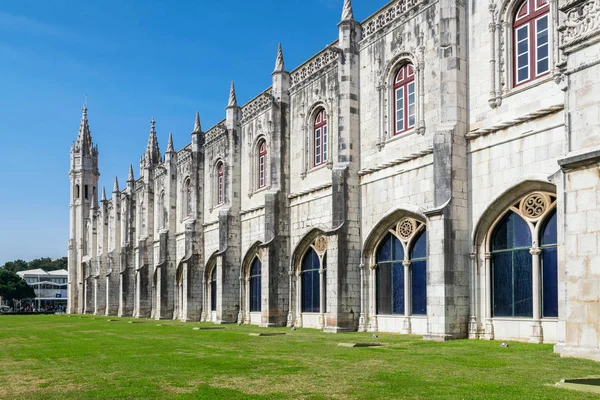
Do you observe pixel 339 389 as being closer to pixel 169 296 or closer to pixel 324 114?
pixel 324 114

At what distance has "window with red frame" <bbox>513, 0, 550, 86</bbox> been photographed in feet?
57.4

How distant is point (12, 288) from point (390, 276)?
102 metres

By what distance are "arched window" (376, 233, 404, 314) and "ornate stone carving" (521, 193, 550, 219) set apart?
567cm

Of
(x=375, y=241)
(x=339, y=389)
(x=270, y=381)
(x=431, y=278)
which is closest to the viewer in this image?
(x=339, y=389)

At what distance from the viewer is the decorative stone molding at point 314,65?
88.1ft

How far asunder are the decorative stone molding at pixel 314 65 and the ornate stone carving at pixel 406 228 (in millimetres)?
7402

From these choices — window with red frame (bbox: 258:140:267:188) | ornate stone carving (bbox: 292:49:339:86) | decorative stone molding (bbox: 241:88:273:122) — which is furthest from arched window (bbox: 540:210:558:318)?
window with red frame (bbox: 258:140:267:188)

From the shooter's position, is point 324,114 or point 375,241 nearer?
point 375,241

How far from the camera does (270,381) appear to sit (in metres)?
10.9

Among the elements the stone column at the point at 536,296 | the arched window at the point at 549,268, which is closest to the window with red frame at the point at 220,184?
the stone column at the point at 536,296

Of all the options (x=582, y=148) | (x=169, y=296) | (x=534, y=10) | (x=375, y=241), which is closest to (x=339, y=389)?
(x=582, y=148)

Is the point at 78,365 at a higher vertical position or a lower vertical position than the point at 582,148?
lower

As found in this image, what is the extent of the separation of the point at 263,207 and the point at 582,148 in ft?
69.6

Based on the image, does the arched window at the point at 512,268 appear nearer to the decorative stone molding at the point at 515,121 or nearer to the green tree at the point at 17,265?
the decorative stone molding at the point at 515,121
